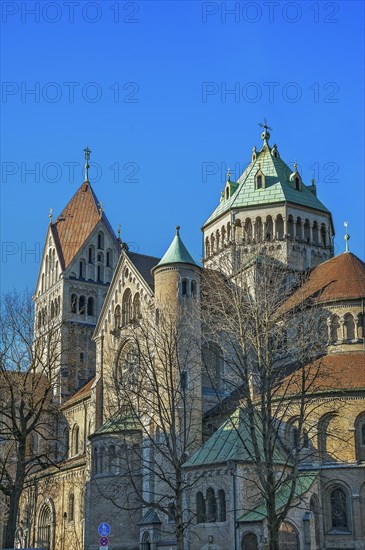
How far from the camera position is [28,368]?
3647 cm

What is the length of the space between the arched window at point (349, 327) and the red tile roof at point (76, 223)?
3664cm

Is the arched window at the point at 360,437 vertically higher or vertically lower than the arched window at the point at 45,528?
higher

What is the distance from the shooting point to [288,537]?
36719 millimetres

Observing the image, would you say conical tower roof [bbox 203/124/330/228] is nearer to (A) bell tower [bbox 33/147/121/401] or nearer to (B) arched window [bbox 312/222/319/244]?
(B) arched window [bbox 312/222/319/244]

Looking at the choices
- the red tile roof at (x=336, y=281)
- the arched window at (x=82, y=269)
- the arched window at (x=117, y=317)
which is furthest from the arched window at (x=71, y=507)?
the arched window at (x=82, y=269)

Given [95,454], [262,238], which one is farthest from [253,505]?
[262,238]

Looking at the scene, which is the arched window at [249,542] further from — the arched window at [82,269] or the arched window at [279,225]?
the arched window at [82,269]

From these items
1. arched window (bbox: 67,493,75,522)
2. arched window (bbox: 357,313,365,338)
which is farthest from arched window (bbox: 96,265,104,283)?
arched window (bbox: 357,313,365,338)

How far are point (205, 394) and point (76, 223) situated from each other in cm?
3801

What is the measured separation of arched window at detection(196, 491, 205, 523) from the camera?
127 ft

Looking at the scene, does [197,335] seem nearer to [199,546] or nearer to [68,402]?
[199,546]

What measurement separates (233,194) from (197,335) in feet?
75.6

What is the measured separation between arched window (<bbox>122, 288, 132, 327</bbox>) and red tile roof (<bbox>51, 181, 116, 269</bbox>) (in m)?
23.7

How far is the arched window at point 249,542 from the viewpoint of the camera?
1420 inches
